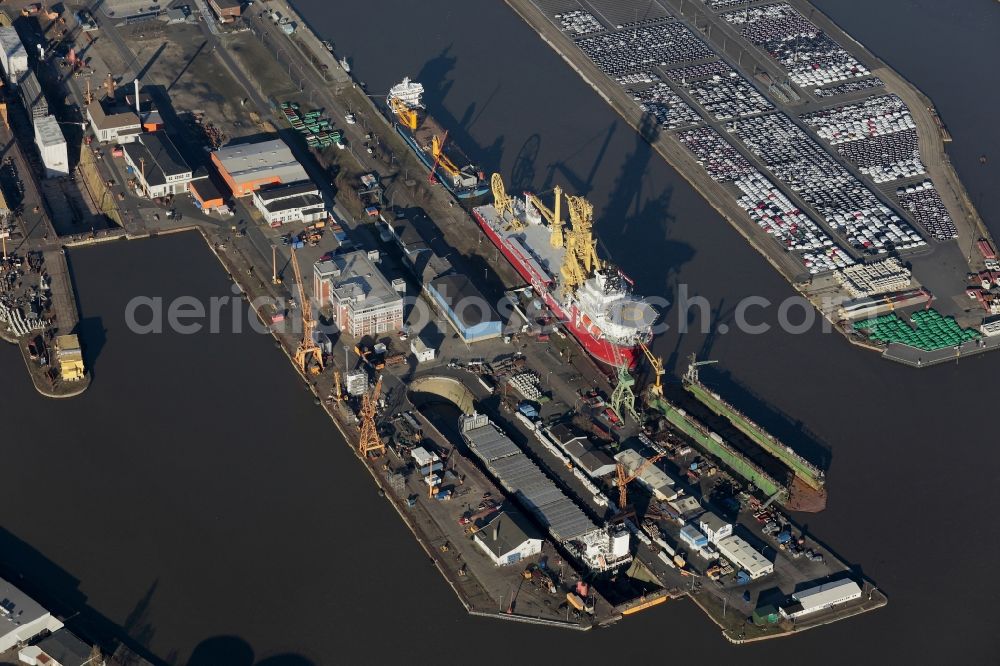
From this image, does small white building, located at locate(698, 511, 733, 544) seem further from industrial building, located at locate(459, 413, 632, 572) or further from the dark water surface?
the dark water surface

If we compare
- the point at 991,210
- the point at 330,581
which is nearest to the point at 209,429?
the point at 330,581

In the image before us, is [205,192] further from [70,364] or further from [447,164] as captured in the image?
[70,364]

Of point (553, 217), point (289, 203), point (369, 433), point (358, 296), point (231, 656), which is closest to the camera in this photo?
point (231, 656)

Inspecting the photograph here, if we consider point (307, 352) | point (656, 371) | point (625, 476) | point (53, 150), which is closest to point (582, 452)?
point (625, 476)

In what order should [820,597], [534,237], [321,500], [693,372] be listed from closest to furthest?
[820,597] → [321,500] → [693,372] → [534,237]

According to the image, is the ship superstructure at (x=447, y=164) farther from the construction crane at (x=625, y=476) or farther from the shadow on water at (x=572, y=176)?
the construction crane at (x=625, y=476)

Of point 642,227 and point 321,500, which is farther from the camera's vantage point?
point 642,227

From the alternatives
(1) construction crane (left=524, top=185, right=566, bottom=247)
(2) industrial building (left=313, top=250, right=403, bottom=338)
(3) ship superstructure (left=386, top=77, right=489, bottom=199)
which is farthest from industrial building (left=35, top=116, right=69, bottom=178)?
(1) construction crane (left=524, top=185, right=566, bottom=247)

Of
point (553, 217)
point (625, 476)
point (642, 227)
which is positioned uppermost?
point (553, 217)

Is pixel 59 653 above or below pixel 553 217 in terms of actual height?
below
